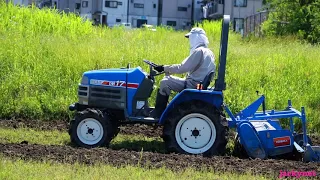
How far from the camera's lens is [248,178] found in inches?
246

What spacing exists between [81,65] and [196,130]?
5637mm

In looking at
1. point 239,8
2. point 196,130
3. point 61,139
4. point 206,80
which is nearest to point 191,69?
point 206,80

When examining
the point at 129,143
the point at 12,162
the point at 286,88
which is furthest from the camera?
the point at 286,88

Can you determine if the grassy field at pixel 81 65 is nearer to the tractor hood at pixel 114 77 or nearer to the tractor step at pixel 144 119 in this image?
the tractor hood at pixel 114 77

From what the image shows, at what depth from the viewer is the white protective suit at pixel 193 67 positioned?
8.01 metres

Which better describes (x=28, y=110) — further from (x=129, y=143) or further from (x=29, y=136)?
(x=129, y=143)

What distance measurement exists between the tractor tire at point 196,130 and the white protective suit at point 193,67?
37 cm

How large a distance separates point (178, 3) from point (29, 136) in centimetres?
5469

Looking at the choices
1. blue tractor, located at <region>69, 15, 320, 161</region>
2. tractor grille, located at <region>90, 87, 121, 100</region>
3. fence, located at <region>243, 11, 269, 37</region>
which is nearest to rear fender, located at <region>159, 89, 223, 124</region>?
blue tractor, located at <region>69, 15, 320, 161</region>

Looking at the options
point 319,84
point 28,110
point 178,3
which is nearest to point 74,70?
point 28,110

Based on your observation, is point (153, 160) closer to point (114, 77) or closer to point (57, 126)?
point (114, 77)

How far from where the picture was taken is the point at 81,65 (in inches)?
509

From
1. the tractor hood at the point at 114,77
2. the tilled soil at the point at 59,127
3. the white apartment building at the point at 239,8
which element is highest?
Answer: the white apartment building at the point at 239,8

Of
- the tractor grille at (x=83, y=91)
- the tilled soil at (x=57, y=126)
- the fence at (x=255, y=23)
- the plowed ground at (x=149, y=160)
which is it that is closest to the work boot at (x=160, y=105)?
the plowed ground at (x=149, y=160)
